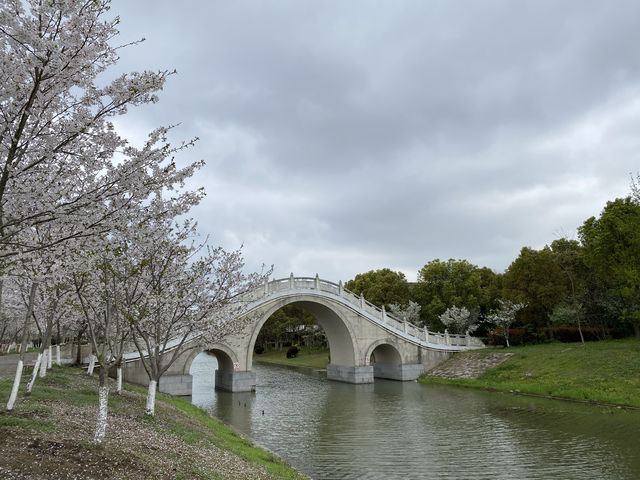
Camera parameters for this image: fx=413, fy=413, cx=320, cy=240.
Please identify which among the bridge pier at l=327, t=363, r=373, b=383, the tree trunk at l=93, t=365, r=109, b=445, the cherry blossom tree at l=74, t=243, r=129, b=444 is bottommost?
the bridge pier at l=327, t=363, r=373, b=383

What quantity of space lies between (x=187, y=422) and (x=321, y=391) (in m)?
17.4

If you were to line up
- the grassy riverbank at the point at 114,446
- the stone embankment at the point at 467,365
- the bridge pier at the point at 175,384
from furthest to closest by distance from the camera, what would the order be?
the stone embankment at the point at 467,365 < the bridge pier at the point at 175,384 < the grassy riverbank at the point at 114,446

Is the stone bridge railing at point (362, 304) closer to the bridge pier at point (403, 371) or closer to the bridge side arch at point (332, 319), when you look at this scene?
the bridge side arch at point (332, 319)

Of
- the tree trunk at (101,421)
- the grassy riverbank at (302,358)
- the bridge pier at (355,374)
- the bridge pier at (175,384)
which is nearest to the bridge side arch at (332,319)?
the bridge pier at (355,374)

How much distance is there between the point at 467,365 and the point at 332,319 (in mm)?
11791

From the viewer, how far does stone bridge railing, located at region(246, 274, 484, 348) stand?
1244 inches

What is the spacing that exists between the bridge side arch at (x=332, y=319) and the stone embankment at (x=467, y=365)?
7.37 metres

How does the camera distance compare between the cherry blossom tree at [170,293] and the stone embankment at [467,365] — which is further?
the stone embankment at [467,365]

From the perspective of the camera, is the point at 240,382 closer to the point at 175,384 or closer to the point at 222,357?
the point at 222,357

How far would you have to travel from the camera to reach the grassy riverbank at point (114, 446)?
279 inches

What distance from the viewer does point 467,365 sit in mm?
34188

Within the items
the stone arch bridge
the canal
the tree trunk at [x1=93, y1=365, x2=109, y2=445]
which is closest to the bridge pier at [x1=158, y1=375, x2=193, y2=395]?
the canal

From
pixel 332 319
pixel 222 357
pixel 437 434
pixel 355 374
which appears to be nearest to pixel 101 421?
pixel 437 434

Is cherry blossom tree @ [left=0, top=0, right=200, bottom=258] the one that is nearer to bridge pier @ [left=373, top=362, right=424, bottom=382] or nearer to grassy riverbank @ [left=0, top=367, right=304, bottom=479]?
grassy riverbank @ [left=0, top=367, right=304, bottom=479]
